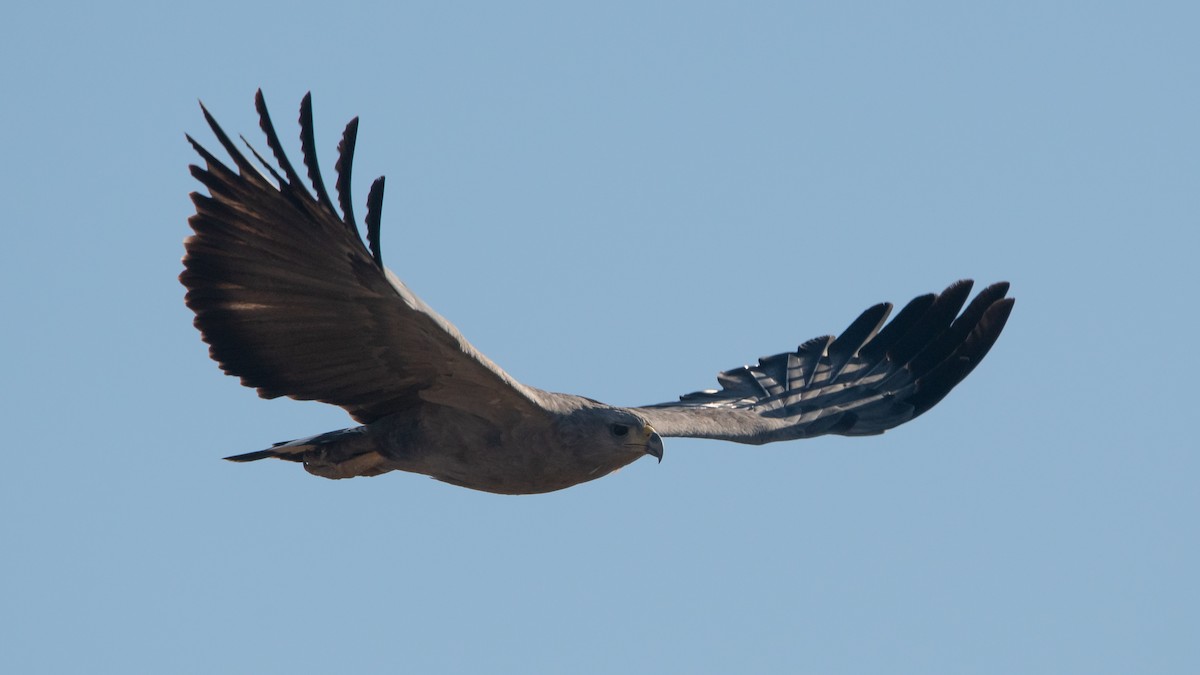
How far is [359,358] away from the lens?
29.3ft

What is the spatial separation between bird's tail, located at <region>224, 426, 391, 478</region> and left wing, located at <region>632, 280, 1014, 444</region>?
8.34ft

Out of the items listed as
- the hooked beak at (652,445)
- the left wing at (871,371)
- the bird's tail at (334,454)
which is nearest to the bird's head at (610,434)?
the hooked beak at (652,445)

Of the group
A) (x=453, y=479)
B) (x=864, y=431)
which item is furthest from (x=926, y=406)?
(x=453, y=479)

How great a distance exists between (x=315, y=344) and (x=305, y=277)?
18.1 inches

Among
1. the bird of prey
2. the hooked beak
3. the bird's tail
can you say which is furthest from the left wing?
the bird's tail

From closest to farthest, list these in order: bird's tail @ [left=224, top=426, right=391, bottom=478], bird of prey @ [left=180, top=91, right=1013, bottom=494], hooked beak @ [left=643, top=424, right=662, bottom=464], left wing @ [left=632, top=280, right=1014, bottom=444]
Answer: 1. bird of prey @ [left=180, top=91, right=1013, bottom=494]
2. hooked beak @ [left=643, top=424, right=662, bottom=464]
3. bird's tail @ [left=224, top=426, right=391, bottom=478]
4. left wing @ [left=632, top=280, right=1014, bottom=444]

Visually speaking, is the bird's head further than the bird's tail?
No

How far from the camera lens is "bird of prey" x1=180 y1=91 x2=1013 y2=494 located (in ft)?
27.2

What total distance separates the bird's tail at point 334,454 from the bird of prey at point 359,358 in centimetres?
1

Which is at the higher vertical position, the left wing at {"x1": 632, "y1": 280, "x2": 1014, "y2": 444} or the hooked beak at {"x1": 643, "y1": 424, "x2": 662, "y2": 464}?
the left wing at {"x1": 632, "y1": 280, "x2": 1014, "y2": 444}

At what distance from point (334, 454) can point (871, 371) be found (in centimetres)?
481

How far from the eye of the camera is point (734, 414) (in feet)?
37.5

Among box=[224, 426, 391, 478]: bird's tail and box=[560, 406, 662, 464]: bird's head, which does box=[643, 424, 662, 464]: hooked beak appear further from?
box=[224, 426, 391, 478]: bird's tail

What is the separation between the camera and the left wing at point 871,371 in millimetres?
12164
